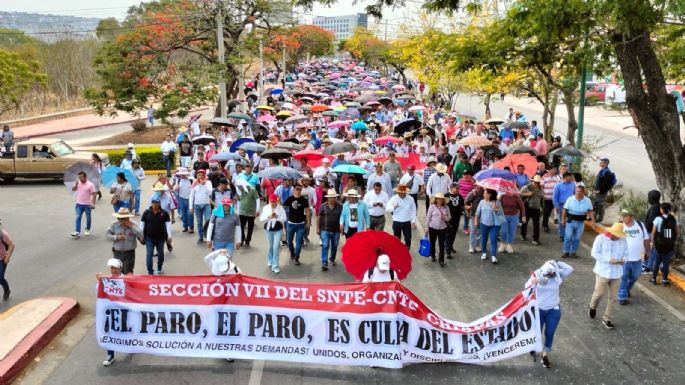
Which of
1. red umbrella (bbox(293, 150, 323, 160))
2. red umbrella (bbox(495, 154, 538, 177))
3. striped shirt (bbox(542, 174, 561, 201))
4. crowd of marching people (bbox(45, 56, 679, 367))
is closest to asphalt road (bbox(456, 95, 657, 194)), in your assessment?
crowd of marching people (bbox(45, 56, 679, 367))

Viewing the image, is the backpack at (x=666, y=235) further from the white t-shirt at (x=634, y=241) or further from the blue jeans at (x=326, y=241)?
the blue jeans at (x=326, y=241)

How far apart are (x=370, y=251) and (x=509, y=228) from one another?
5208mm

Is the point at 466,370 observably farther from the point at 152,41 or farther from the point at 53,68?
the point at 53,68

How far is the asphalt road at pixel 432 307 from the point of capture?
741 cm

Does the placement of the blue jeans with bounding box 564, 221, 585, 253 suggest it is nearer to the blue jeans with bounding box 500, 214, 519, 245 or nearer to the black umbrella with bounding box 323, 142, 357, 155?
the blue jeans with bounding box 500, 214, 519, 245

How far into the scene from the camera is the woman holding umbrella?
11875mm

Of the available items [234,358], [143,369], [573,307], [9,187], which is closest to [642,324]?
[573,307]

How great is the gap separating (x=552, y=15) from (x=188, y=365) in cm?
777

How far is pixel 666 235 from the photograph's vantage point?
10266 millimetres

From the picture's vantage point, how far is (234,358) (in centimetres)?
769

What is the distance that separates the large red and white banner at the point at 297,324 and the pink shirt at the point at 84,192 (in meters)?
6.76

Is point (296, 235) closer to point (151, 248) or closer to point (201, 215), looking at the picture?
point (151, 248)

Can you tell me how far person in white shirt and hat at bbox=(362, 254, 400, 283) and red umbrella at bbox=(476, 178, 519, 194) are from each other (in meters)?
4.05

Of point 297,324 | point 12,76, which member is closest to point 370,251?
point 297,324
